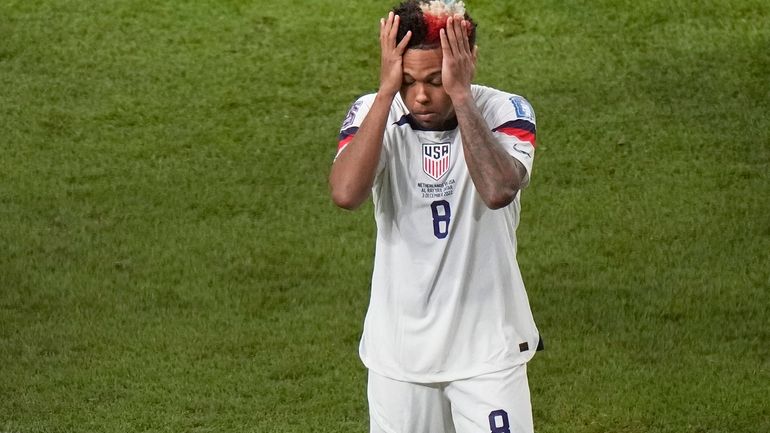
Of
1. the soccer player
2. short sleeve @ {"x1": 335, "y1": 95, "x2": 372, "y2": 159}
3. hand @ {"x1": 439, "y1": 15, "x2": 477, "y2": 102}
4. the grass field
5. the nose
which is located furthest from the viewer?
the grass field

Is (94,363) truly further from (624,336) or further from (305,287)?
(624,336)

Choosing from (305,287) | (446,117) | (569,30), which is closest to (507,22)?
(569,30)

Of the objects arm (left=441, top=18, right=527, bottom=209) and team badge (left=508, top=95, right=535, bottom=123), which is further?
team badge (left=508, top=95, right=535, bottom=123)

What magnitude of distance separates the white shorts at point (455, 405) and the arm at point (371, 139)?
0.61 m

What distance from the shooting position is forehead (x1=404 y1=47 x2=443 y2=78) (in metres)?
3.98

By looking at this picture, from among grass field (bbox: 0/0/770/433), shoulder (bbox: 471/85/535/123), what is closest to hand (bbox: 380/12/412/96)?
shoulder (bbox: 471/85/535/123)

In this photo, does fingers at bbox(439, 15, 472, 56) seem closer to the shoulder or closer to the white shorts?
the shoulder

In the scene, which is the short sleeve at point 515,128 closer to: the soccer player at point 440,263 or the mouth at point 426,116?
the soccer player at point 440,263

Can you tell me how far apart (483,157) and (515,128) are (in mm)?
240

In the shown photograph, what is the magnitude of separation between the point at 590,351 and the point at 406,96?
145 inches

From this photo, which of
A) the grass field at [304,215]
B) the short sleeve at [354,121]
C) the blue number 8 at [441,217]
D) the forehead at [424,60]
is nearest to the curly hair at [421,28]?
the forehead at [424,60]

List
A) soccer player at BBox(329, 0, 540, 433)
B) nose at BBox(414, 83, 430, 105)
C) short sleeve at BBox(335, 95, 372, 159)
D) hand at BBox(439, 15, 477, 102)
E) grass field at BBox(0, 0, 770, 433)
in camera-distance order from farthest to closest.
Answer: grass field at BBox(0, 0, 770, 433)
short sleeve at BBox(335, 95, 372, 159)
soccer player at BBox(329, 0, 540, 433)
nose at BBox(414, 83, 430, 105)
hand at BBox(439, 15, 477, 102)

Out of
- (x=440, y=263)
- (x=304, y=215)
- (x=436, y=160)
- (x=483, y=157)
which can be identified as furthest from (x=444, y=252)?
(x=304, y=215)

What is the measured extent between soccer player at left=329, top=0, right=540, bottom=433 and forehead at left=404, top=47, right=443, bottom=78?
0.22ft
